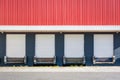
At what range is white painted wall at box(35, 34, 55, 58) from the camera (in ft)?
83.4

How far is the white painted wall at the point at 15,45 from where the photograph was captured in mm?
25469

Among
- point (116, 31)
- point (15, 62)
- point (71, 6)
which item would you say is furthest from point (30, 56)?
point (116, 31)

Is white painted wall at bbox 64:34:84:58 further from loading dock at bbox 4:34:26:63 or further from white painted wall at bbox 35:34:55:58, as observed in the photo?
loading dock at bbox 4:34:26:63

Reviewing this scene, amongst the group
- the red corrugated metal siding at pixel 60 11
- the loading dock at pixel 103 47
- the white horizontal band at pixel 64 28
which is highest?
the red corrugated metal siding at pixel 60 11

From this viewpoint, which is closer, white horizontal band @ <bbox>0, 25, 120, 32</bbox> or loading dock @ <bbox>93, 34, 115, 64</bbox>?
white horizontal band @ <bbox>0, 25, 120, 32</bbox>

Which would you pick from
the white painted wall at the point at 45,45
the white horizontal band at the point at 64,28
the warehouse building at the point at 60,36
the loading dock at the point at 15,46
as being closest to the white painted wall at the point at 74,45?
the warehouse building at the point at 60,36

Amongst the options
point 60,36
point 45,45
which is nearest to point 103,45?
point 60,36

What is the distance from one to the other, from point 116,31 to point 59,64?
469 centimetres

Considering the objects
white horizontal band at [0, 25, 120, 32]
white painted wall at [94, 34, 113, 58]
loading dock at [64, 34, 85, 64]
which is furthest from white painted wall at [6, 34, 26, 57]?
white painted wall at [94, 34, 113, 58]

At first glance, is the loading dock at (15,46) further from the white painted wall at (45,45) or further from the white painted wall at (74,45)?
the white painted wall at (74,45)

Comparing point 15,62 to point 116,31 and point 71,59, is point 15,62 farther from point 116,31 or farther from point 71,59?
point 116,31

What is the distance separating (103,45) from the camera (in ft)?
83.8

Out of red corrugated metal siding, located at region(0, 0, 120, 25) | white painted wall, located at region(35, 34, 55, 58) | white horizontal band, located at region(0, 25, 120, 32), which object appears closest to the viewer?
white horizontal band, located at region(0, 25, 120, 32)

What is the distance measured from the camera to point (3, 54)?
1001 inches
